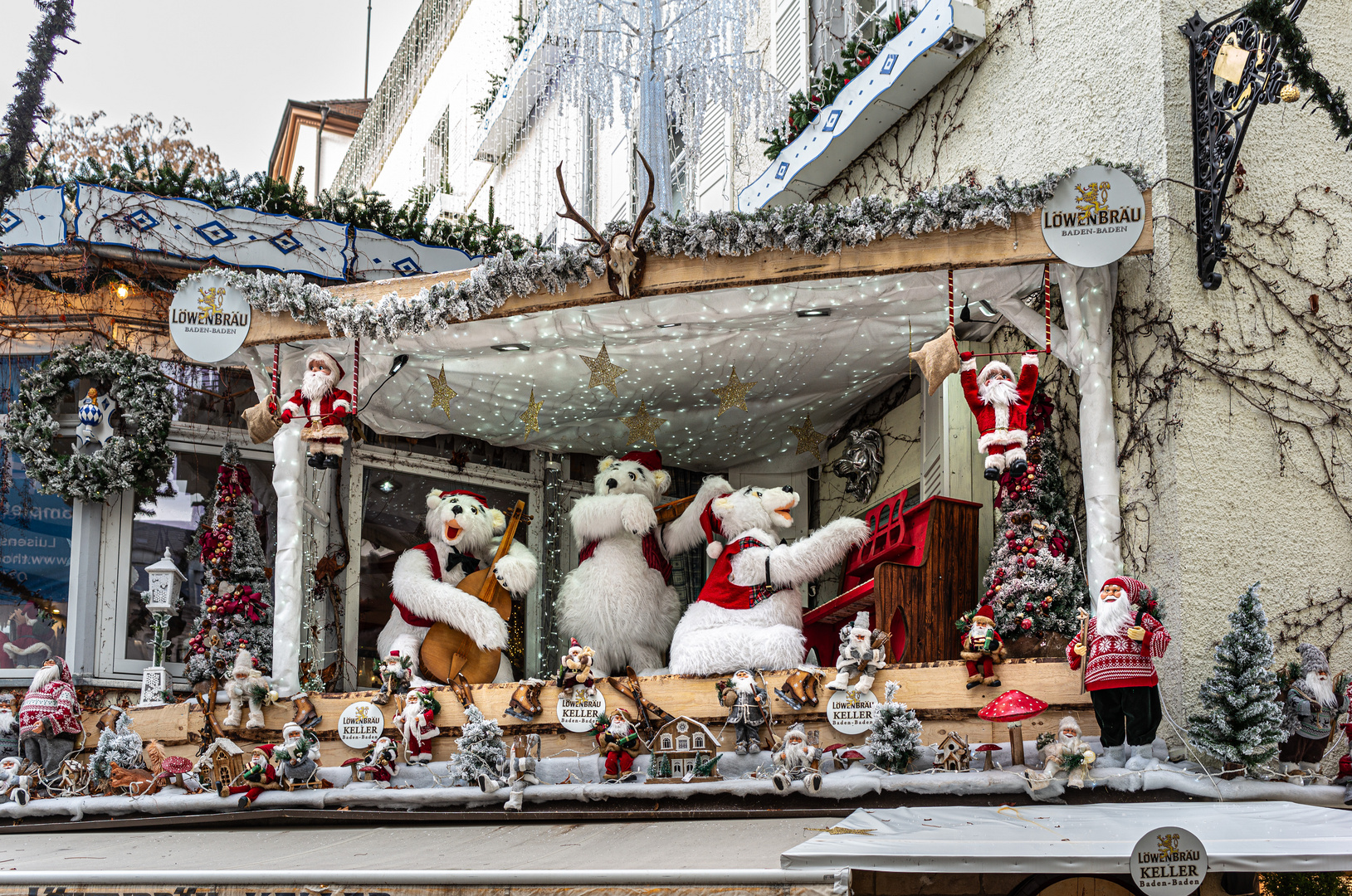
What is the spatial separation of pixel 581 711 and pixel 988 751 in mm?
2028

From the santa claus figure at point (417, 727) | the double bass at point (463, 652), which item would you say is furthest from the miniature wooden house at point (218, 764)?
the double bass at point (463, 652)

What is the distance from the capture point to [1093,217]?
5.35 meters

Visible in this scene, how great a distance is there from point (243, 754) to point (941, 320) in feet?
14.8

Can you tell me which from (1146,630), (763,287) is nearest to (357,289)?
(763,287)

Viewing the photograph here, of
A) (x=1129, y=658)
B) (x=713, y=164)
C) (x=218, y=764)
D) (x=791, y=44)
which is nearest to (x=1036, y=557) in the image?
(x=1129, y=658)

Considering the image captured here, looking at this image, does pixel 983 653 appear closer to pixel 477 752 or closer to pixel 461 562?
pixel 477 752

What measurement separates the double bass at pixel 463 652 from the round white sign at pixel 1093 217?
3799mm

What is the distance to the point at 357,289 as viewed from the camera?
6.89 metres

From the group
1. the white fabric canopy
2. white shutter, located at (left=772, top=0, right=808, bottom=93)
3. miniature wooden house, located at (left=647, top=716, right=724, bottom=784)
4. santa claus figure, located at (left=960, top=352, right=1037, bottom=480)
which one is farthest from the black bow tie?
white shutter, located at (left=772, top=0, right=808, bottom=93)

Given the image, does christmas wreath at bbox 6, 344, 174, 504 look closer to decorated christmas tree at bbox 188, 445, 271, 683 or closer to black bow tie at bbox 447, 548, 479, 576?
decorated christmas tree at bbox 188, 445, 271, 683

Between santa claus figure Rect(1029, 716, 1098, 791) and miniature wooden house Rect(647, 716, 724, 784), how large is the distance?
148 centimetres

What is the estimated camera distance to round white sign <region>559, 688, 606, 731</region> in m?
6.02

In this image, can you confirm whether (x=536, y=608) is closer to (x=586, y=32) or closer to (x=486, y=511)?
(x=486, y=511)

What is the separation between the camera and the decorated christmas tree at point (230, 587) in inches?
279
